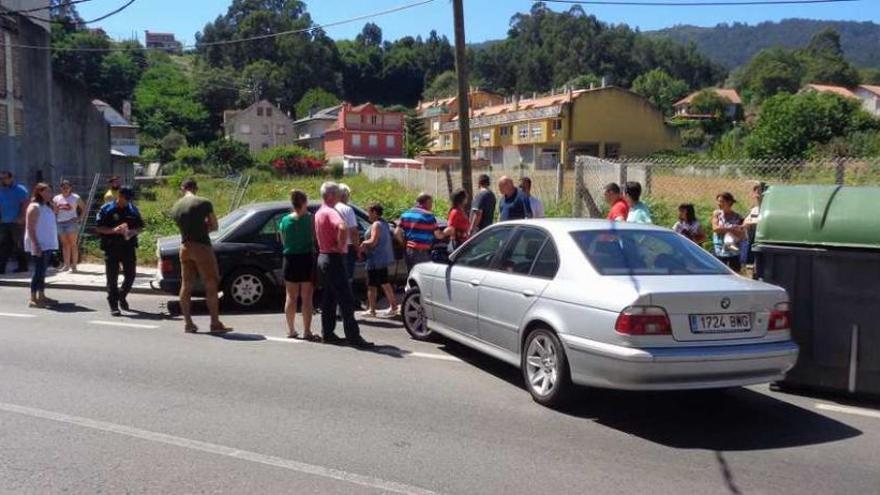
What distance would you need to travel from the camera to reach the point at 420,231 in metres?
10.1

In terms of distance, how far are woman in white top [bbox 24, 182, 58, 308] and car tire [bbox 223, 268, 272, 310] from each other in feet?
8.45

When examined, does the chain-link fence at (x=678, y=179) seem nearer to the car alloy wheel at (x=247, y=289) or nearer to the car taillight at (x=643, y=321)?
the car alloy wheel at (x=247, y=289)

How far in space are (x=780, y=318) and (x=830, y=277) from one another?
3.16 ft

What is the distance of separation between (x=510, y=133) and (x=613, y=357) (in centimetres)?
8360

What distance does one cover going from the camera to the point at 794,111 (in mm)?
58156

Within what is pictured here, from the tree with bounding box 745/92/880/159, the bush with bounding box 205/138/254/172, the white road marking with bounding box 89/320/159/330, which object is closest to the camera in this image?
the white road marking with bounding box 89/320/159/330

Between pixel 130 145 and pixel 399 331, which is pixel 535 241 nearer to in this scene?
pixel 399 331

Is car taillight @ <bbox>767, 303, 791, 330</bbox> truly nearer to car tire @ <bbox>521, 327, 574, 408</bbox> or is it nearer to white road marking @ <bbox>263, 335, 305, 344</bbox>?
car tire @ <bbox>521, 327, 574, 408</bbox>

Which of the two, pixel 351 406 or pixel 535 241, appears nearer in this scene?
pixel 351 406

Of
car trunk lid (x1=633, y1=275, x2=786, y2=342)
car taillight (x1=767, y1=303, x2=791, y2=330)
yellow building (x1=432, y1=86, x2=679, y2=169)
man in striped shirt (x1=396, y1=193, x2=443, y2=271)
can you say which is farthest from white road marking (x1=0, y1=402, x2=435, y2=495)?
yellow building (x1=432, y1=86, x2=679, y2=169)

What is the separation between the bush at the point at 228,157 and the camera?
76.7 metres

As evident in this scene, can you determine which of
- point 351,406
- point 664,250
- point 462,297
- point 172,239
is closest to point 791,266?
point 664,250

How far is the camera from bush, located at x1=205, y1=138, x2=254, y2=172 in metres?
76.7

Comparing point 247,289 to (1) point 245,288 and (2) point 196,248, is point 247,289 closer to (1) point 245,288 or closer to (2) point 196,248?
(1) point 245,288
